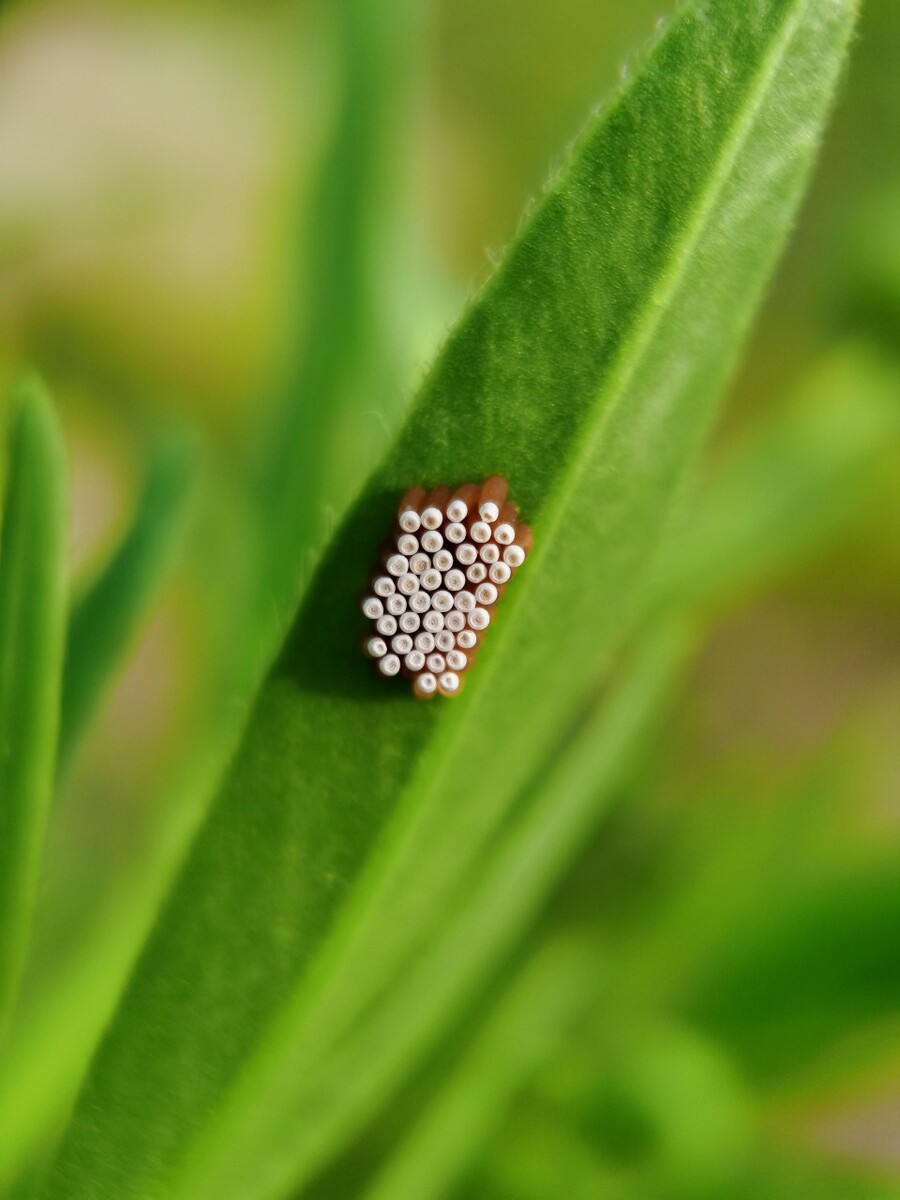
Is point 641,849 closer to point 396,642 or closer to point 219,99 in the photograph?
point 396,642

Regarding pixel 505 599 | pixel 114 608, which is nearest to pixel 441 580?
pixel 505 599

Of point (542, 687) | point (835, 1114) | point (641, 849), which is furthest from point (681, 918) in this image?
point (542, 687)

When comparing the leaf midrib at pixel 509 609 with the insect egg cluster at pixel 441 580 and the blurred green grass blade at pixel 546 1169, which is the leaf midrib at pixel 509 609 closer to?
the insect egg cluster at pixel 441 580

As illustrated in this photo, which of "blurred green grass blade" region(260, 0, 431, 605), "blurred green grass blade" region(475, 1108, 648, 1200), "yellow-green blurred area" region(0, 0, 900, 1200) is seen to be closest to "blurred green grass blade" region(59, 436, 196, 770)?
"yellow-green blurred area" region(0, 0, 900, 1200)

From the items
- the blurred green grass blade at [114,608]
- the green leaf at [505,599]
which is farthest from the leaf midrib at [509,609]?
the blurred green grass blade at [114,608]

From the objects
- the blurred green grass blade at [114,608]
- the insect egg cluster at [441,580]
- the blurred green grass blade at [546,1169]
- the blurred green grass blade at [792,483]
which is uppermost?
the blurred green grass blade at [792,483]

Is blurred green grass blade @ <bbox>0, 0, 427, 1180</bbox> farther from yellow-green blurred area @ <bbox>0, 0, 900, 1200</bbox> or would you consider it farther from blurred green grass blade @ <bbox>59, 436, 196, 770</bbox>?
blurred green grass blade @ <bbox>59, 436, 196, 770</bbox>

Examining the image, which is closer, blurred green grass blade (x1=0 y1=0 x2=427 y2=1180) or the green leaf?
the green leaf

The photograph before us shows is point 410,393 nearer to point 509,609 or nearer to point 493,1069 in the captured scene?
point 509,609
